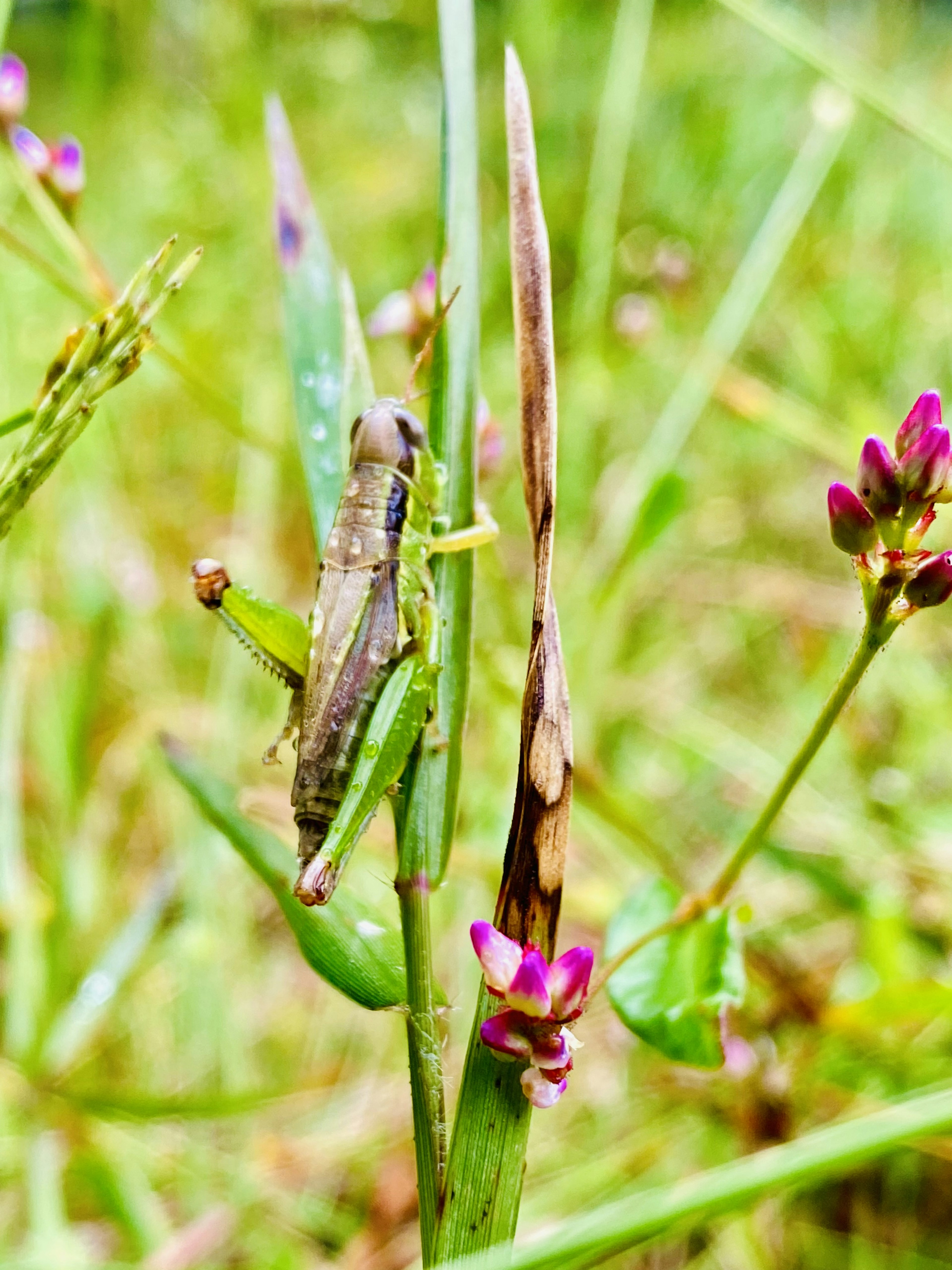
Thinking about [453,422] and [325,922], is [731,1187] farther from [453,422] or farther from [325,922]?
[453,422]

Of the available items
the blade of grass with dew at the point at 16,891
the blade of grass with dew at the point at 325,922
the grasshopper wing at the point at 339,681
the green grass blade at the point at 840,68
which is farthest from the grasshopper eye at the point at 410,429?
the blade of grass with dew at the point at 16,891

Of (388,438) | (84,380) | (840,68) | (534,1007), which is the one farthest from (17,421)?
(840,68)

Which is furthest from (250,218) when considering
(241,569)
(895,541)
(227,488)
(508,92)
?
(895,541)

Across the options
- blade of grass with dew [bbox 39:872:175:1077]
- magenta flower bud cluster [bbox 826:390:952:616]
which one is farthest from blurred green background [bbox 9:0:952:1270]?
magenta flower bud cluster [bbox 826:390:952:616]

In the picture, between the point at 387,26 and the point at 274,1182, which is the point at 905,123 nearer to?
the point at 274,1182

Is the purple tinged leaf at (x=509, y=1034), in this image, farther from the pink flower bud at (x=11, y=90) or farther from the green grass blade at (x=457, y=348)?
the pink flower bud at (x=11, y=90)

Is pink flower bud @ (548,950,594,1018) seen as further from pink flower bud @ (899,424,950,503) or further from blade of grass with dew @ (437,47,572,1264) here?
pink flower bud @ (899,424,950,503)
